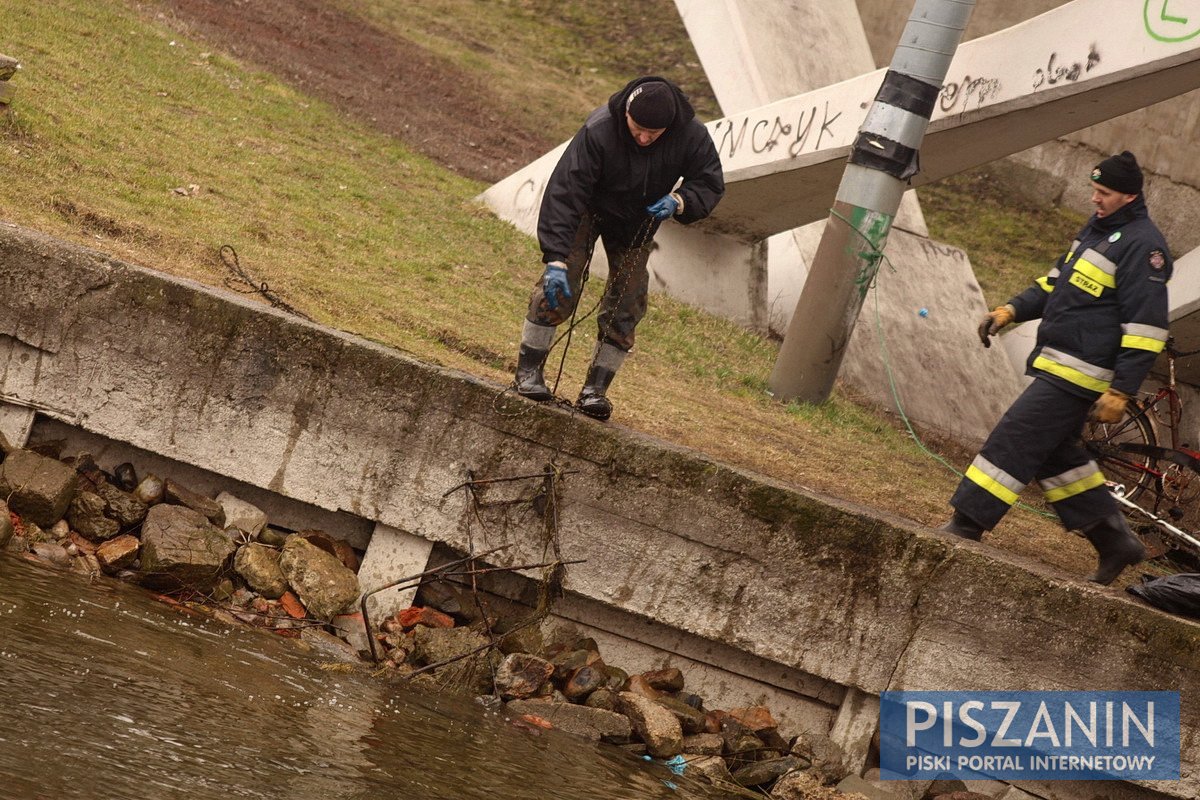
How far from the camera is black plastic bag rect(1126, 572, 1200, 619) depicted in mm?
5344

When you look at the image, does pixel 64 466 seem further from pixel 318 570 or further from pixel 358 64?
pixel 358 64

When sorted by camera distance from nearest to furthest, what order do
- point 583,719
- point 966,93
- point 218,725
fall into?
point 218,725
point 583,719
point 966,93

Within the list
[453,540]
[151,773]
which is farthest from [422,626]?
[151,773]

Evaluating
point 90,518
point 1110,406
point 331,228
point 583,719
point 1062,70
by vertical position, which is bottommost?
point 583,719

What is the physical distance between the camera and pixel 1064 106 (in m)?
8.45

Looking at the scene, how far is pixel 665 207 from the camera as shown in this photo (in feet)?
18.2

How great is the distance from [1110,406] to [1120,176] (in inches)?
38.0

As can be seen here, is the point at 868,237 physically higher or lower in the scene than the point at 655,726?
higher

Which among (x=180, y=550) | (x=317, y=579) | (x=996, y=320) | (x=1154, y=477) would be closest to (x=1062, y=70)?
(x=1154, y=477)

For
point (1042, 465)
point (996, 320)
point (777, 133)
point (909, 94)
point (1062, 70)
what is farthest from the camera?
point (777, 133)

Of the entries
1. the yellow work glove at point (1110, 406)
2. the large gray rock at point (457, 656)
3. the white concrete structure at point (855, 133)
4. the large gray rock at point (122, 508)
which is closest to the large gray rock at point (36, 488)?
the large gray rock at point (122, 508)

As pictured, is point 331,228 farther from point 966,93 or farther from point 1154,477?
point 1154,477

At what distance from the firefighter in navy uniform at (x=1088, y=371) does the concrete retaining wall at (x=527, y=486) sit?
38cm

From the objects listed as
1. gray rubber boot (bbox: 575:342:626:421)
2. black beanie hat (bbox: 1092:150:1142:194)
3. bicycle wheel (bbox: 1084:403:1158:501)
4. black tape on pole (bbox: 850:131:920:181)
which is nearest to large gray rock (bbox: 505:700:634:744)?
gray rubber boot (bbox: 575:342:626:421)
